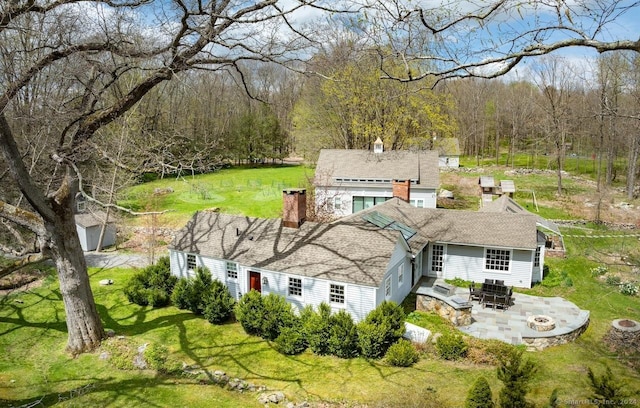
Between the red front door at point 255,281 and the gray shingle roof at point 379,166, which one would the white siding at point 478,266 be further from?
the gray shingle roof at point 379,166

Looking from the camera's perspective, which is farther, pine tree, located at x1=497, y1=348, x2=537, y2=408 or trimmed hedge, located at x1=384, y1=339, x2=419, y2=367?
trimmed hedge, located at x1=384, y1=339, x2=419, y2=367

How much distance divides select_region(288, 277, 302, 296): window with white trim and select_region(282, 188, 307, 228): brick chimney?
2.73 meters

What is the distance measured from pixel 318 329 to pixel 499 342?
6.01 metres

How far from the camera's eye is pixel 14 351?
578 inches

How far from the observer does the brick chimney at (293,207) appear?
62.3ft

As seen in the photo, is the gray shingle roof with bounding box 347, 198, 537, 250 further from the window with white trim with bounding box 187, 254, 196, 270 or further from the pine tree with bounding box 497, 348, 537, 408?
the pine tree with bounding box 497, 348, 537, 408

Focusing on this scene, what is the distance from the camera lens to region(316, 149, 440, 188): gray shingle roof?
33.6 metres

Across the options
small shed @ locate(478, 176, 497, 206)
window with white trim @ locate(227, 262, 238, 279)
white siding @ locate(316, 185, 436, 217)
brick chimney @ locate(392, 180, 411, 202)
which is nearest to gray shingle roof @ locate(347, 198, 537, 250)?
brick chimney @ locate(392, 180, 411, 202)

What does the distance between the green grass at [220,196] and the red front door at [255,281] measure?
30.4 feet

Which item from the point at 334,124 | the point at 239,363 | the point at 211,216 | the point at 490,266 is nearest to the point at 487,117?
the point at 334,124

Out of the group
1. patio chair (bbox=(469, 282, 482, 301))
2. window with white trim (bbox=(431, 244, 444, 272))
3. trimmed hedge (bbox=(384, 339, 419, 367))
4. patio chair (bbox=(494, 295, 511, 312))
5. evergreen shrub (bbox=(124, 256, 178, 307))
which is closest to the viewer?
trimmed hedge (bbox=(384, 339, 419, 367))

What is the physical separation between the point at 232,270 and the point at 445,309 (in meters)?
8.93

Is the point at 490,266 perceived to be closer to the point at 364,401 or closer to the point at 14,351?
the point at 364,401

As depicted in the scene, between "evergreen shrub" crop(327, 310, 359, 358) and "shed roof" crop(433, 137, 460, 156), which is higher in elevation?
"shed roof" crop(433, 137, 460, 156)
